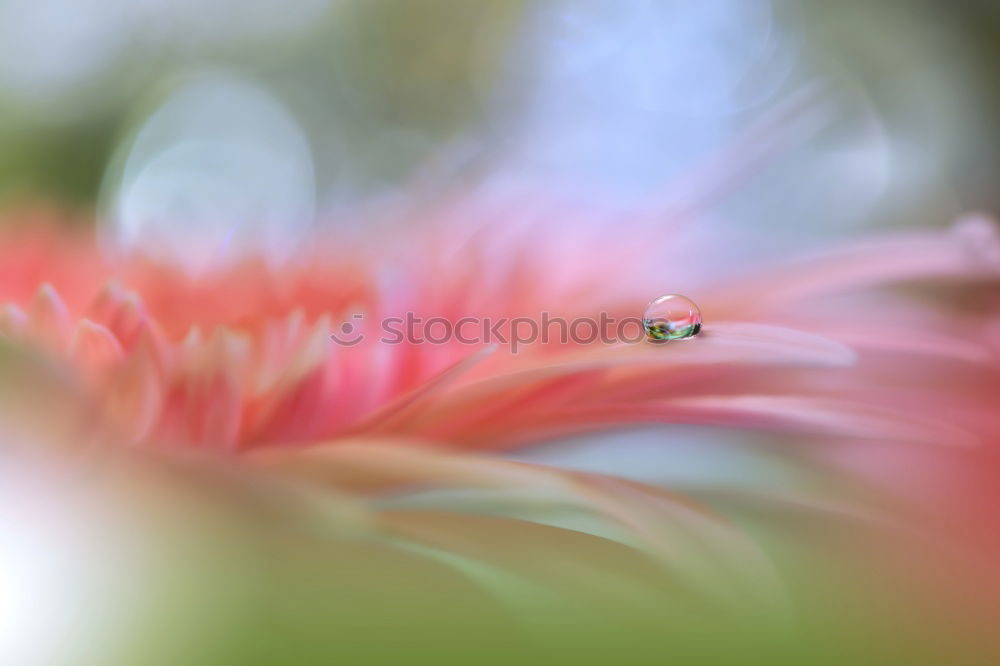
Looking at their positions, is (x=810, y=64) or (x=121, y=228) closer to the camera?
(x=121, y=228)

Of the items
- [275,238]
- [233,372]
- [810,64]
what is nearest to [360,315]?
[233,372]

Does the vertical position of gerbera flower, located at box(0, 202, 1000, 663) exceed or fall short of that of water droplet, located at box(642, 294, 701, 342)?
it falls short

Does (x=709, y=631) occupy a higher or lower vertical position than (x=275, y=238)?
lower

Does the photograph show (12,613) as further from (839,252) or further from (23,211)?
(23,211)

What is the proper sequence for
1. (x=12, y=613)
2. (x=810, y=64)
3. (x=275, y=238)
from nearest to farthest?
1. (x=12, y=613)
2. (x=275, y=238)
3. (x=810, y=64)

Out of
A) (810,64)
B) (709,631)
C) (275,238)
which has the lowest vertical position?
(709,631)

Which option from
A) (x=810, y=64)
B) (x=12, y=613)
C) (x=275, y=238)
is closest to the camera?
(x=12, y=613)

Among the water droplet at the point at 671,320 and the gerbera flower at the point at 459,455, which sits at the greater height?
the water droplet at the point at 671,320
